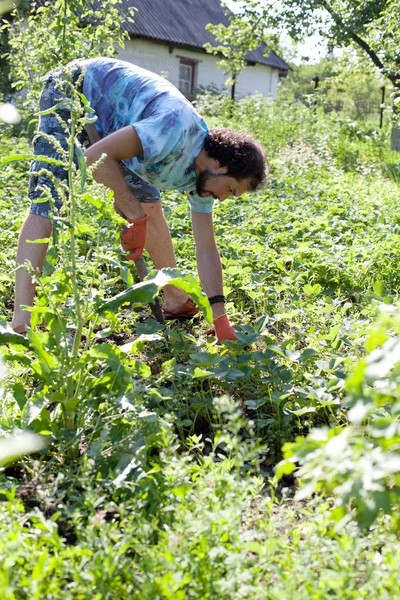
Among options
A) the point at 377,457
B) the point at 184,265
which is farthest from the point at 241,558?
the point at 184,265

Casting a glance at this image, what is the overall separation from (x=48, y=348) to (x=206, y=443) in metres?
0.65

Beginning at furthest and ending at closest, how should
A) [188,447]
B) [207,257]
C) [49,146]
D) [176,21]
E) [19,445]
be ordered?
[176,21] → [207,257] → [49,146] → [188,447] → [19,445]

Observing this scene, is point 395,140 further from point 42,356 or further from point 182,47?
point 42,356

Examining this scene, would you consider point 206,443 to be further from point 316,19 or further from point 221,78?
point 221,78

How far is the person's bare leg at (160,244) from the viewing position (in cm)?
324

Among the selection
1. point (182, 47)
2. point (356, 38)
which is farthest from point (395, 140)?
point (182, 47)

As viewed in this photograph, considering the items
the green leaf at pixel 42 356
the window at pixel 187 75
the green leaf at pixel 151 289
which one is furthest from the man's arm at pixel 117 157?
the window at pixel 187 75

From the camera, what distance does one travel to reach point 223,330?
2762mm

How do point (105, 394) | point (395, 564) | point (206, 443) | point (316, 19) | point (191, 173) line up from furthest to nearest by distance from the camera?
1. point (316, 19)
2. point (191, 173)
3. point (206, 443)
4. point (105, 394)
5. point (395, 564)

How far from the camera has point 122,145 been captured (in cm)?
252

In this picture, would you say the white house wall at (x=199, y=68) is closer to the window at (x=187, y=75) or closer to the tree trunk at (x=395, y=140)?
the window at (x=187, y=75)

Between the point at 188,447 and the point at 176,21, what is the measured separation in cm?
2025

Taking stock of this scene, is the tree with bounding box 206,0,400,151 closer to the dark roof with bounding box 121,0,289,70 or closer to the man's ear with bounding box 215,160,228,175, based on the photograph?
the dark roof with bounding box 121,0,289,70

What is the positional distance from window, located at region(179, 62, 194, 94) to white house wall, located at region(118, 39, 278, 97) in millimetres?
230
